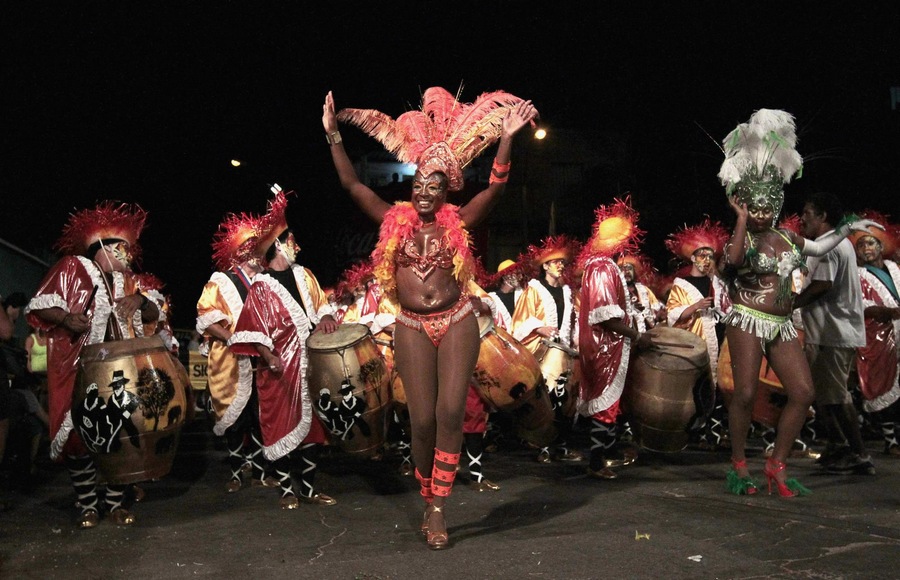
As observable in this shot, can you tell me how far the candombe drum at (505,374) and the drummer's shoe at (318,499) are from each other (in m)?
1.54

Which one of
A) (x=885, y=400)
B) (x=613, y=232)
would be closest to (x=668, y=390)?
(x=613, y=232)

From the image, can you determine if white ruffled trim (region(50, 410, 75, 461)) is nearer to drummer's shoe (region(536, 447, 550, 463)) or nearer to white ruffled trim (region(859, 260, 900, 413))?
drummer's shoe (region(536, 447, 550, 463))

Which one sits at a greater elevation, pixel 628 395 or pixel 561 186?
pixel 561 186

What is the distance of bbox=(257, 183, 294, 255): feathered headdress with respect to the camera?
261 inches

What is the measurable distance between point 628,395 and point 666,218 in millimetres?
17232

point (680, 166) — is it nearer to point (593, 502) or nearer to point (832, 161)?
point (832, 161)

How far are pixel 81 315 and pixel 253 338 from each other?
44.9 inches

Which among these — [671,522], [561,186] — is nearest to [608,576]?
[671,522]

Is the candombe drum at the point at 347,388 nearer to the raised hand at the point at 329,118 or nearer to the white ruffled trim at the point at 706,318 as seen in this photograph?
the raised hand at the point at 329,118

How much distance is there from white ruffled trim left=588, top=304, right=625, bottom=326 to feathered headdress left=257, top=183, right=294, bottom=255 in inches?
102

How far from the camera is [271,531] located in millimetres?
5379

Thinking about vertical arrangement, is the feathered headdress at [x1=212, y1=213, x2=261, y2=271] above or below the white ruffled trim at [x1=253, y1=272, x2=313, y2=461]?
above

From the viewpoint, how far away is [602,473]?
7223mm

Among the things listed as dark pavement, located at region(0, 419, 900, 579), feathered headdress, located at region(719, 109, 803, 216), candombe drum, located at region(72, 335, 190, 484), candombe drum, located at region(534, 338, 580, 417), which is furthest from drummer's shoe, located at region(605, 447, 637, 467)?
candombe drum, located at region(72, 335, 190, 484)
